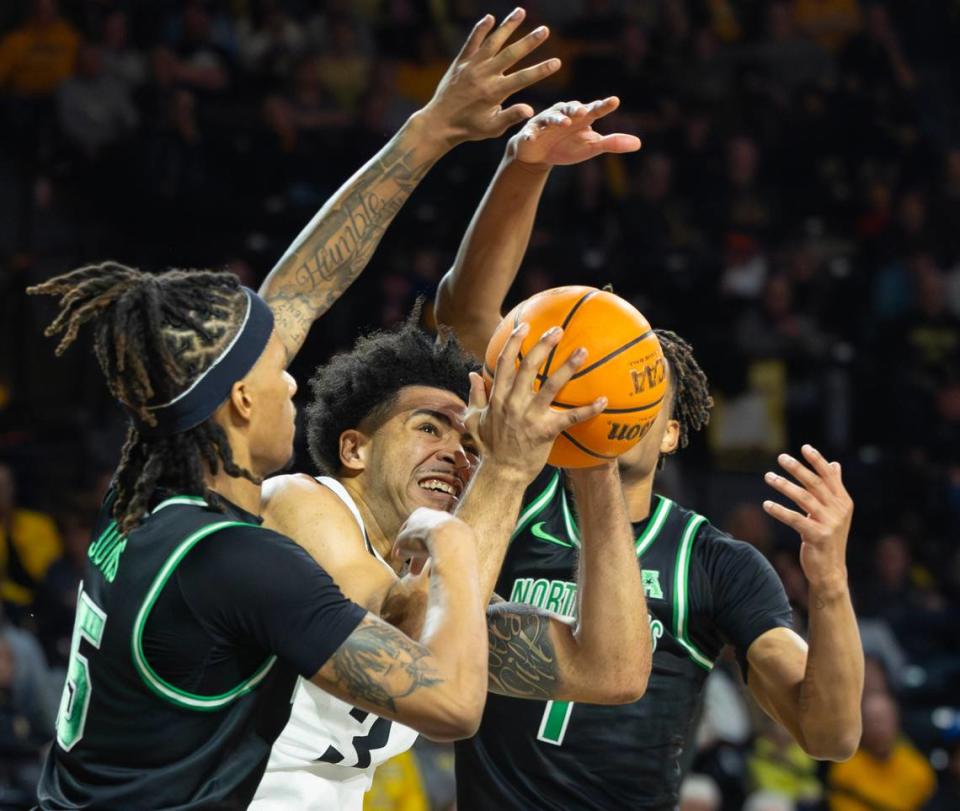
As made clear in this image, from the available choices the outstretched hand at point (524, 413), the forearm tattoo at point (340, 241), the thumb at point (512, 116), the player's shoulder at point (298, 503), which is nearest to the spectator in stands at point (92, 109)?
the forearm tattoo at point (340, 241)

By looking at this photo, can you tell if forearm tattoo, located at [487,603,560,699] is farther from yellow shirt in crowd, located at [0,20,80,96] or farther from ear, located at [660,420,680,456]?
yellow shirt in crowd, located at [0,20,80,96]

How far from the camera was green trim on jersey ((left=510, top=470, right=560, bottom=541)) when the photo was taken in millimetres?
4031

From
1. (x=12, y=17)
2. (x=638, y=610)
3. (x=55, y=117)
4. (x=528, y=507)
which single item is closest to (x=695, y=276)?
(x=55, y=117)

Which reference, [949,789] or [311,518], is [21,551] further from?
[311,518]

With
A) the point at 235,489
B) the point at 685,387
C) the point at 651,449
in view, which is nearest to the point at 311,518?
the point at 235,489

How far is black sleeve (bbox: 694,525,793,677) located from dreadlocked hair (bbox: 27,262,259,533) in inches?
55.6

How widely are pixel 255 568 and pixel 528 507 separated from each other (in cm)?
148

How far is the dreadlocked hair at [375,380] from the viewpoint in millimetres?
3918

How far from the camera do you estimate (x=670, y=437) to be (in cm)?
409

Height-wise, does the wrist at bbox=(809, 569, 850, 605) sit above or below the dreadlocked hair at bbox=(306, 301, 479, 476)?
below

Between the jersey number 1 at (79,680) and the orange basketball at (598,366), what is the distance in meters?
0.95

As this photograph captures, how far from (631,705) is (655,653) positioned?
14 cm

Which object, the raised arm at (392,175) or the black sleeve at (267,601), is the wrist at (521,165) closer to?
the raised arm at (392,175)

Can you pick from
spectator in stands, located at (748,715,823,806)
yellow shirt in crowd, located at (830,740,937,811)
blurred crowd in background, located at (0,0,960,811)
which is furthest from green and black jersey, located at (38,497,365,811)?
yellow shirt in crowd, located at (830,740,937,811)
